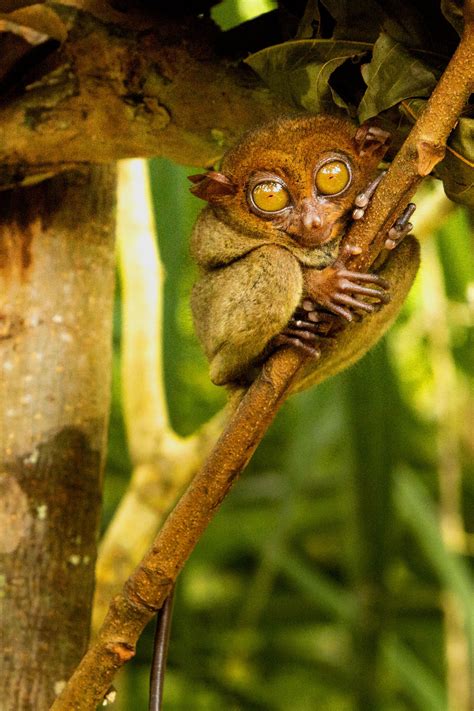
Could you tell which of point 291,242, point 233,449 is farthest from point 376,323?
point 233,449

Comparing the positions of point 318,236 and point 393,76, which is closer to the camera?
point 393,76

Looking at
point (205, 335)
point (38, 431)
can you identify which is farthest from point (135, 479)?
point (205, 335)

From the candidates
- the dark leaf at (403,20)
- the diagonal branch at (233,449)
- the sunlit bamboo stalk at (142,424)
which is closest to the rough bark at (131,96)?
the dark leaf at (403,20)

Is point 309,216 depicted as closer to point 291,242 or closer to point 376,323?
point 291,242

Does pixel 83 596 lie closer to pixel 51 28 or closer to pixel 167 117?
pixel 167 117

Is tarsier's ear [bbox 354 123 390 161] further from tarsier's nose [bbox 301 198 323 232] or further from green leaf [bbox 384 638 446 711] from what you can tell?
green leaf [bbox 384 638 446 711]

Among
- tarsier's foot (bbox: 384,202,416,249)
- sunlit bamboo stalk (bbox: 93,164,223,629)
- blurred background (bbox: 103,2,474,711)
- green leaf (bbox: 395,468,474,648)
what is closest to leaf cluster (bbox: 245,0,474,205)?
tarsier's foot (bbox: 384,202,416,249)
